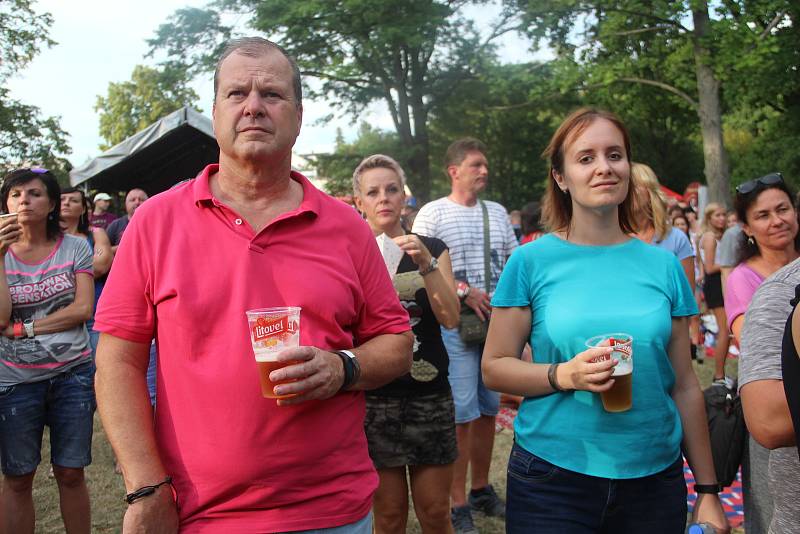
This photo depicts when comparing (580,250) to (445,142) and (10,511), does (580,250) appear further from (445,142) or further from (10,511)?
(445,142)

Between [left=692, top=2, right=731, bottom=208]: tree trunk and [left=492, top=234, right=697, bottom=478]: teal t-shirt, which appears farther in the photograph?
[left=692, top=2, right=731, bottom=208]: tree trunk

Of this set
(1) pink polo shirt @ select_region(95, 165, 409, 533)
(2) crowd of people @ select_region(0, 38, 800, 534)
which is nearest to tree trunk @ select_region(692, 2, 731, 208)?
(2) crowd of people @ select_region(0, 38, 800, 534)

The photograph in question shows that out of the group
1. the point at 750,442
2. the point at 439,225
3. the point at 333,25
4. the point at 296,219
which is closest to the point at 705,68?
the point at 333,25

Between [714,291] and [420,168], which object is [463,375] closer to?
[714,291]

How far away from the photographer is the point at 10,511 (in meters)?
3.49

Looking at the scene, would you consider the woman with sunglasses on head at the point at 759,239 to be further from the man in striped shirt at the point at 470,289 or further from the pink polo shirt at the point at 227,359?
the pink polo shirt at the point at 227,359

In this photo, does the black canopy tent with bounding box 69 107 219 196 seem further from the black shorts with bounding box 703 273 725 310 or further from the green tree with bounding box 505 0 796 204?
the green tree with bounding box 505 0 796 204

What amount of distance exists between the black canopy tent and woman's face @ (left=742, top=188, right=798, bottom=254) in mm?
8241

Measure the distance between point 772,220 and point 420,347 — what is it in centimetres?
192

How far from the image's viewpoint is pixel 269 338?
168 centimetres

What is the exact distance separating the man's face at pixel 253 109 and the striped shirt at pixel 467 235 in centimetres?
282

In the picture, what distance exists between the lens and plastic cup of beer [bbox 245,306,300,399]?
1677 millimetres

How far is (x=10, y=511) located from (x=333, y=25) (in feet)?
69.9

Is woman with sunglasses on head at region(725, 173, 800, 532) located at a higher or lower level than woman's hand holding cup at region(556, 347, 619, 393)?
higher
